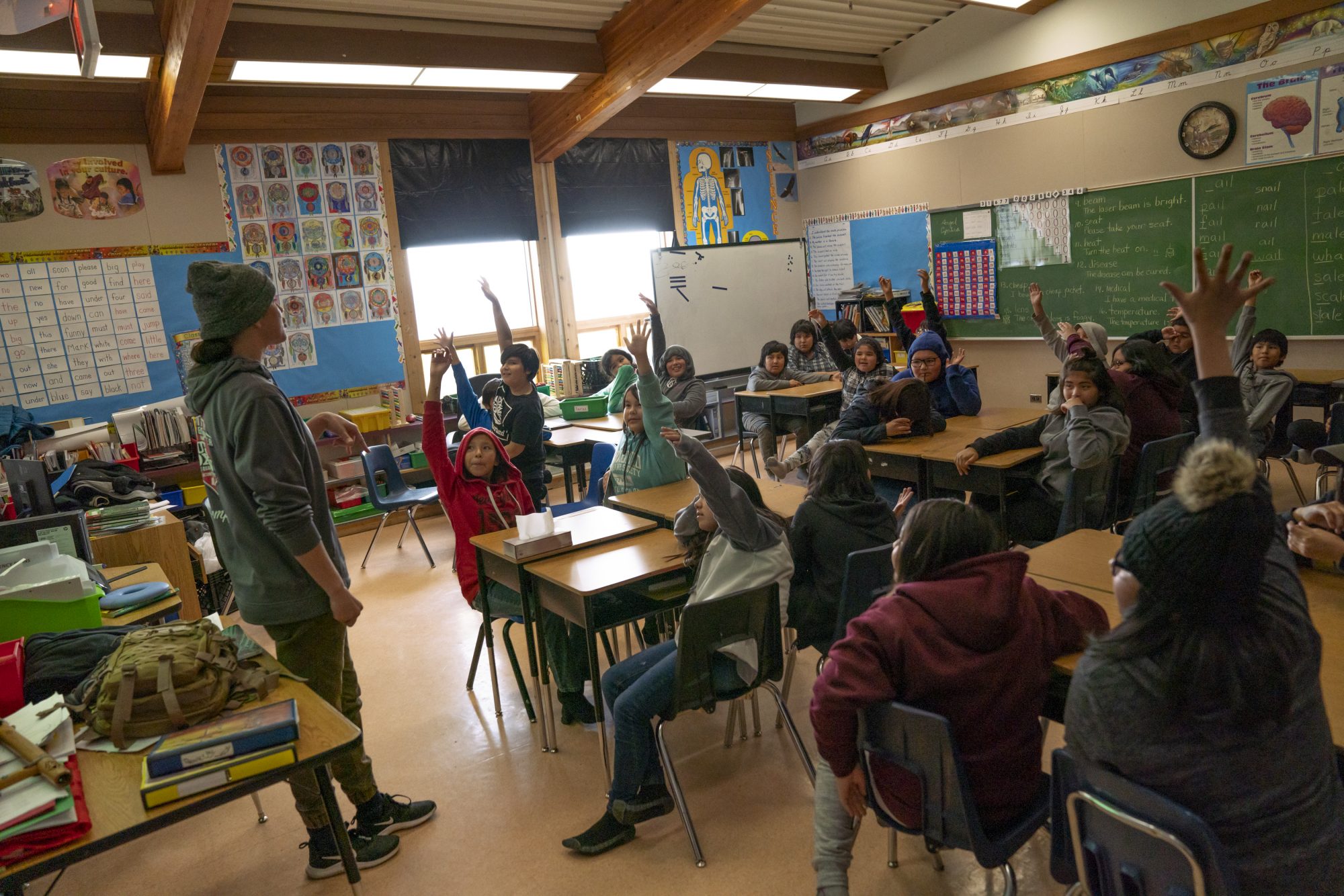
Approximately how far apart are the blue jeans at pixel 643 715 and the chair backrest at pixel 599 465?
1.91 metres

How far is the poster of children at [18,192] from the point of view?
18.2 ft

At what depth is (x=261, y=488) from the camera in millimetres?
2131

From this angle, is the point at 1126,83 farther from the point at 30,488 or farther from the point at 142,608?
the point at 30,488

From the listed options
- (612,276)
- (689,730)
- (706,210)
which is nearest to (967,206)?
(706,210)

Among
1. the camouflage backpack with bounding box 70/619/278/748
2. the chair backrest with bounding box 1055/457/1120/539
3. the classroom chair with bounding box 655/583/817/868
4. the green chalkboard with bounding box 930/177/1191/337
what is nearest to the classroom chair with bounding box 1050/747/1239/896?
the classroom chair with bounding box 655/583/817/868

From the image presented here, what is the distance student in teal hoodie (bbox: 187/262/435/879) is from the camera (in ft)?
7.05

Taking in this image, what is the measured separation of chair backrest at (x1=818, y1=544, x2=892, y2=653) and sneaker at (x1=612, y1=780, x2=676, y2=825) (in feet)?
2.36

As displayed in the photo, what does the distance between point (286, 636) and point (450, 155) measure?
222 inches

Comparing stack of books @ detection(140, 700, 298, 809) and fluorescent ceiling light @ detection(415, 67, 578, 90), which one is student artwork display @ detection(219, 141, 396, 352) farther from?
stack of books @ detection(140, 700, 298, 809)

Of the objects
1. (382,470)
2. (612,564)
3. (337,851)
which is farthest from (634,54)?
(337,851)

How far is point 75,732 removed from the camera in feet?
6.22

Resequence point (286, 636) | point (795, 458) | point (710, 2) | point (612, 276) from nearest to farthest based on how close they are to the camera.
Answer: point (286, 636) < point (795, 458) < point (710, 2) < point (612, 276)

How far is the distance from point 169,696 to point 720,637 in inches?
51.8

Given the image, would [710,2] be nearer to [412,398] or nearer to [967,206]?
[967,206]
